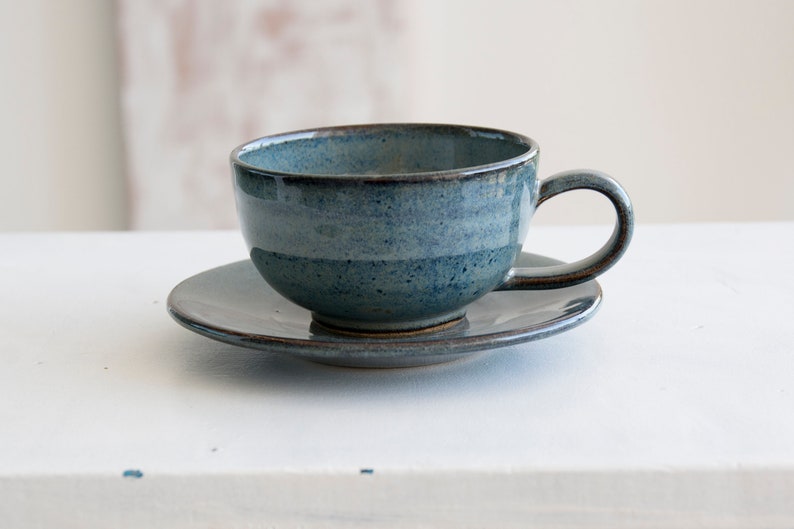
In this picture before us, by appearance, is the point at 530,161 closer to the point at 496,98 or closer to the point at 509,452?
the point at 509,452

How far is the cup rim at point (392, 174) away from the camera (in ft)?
1.50

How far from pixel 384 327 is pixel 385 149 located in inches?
6.1

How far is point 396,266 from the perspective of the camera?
1.57 ft

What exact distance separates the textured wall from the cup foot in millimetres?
1084

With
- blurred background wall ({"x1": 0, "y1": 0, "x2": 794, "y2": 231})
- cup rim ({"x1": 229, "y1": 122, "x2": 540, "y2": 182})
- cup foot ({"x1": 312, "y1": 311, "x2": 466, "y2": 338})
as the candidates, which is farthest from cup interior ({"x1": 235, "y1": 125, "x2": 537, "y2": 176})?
blurred background wall ({"x1": 0, "y1": 0, "x2": 794, "y2": 231})

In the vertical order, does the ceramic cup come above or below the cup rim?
below

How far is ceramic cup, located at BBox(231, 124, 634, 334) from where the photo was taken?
0.47 meters

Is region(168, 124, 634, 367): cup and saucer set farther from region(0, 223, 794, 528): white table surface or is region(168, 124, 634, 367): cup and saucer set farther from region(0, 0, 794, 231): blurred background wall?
region(0, 0, 794, 231): blurred background wall

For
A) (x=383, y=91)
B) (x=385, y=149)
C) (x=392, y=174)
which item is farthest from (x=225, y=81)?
(x=392, y=174)

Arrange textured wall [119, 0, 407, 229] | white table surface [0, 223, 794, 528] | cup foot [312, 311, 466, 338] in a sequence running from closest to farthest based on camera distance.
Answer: white table surface [0, 223, 794, 528] < cup foot [312, 311, 466, 338] < textured wall [119, 0, 407, 229]

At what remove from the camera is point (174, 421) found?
45 cm

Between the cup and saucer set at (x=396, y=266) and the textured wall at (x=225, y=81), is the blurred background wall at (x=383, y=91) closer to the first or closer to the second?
the textured wall at (x=225, y=81)

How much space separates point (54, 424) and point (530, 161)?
0.27 metres

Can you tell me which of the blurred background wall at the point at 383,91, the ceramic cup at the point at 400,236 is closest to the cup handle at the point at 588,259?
the ceramic cup at the point at 400,236
